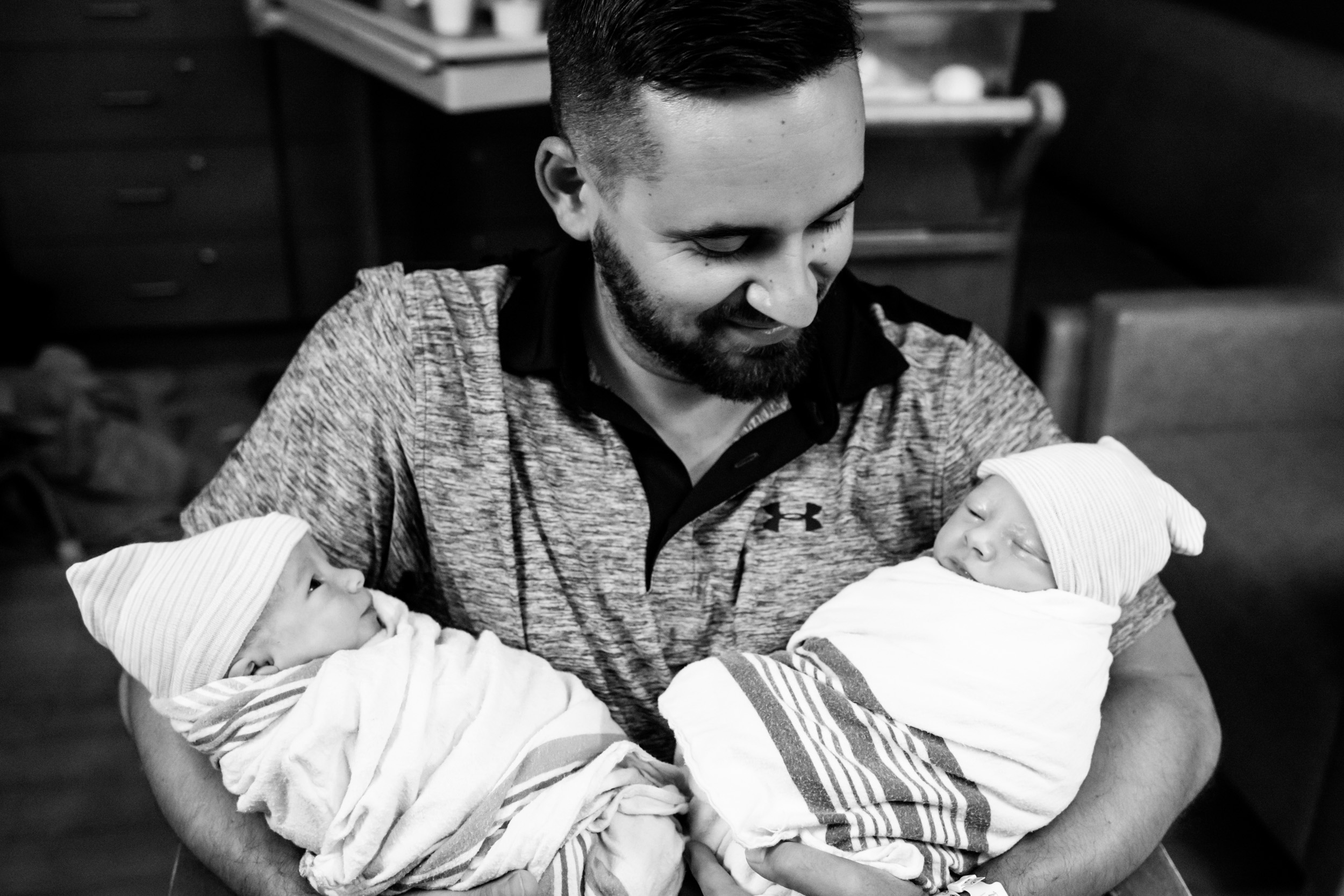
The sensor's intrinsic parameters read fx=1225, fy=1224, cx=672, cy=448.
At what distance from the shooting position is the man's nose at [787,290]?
1199mm

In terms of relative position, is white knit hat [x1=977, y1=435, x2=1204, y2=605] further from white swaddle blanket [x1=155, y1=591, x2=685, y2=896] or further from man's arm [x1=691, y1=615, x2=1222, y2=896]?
white swaddle blanket [x1=155, y1=591, x2=685, y2=896]

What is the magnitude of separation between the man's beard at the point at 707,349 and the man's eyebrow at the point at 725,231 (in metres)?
→ 0.08

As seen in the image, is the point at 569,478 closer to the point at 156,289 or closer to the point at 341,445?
the point at 341,445

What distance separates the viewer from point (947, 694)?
122 cm

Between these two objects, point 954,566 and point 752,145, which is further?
point 954,566

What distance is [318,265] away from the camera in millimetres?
4227

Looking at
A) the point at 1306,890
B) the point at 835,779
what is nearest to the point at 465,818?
the point at 835,779

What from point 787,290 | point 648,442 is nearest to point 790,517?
point 648,442

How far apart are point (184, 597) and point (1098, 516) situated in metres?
0.93

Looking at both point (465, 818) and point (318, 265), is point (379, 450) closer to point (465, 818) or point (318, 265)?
point (465, 818)

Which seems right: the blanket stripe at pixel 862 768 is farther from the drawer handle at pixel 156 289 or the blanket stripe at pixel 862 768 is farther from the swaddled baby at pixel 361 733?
the drawer handle at pixel 156 289

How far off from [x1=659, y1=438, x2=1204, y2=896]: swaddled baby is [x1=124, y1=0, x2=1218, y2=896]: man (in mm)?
81

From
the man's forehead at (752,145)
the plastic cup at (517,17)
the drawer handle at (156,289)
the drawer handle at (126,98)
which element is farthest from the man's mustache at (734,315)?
the drawer handle at (156,289)

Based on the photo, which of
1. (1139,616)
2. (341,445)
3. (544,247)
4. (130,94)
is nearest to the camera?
(341,445)
